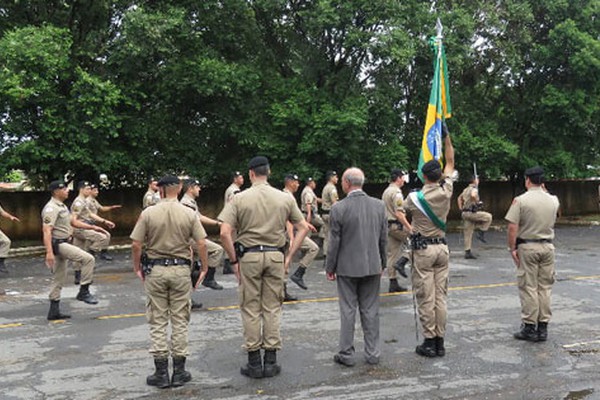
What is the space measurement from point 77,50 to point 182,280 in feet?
44.0

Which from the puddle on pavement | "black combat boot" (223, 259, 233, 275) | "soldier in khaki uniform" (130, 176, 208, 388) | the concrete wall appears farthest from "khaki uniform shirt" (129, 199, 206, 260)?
the concrete wall

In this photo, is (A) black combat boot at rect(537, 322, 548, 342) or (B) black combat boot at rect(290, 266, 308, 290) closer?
(A) black combat boot at rect(537, 322, 548, 342)

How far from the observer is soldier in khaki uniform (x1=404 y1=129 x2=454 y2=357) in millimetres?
6840

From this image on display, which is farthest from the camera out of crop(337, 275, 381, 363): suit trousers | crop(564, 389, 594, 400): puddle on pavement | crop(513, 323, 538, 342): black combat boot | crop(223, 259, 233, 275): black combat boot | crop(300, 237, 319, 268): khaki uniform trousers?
crop(223, 259, 233, 275): black combat boot

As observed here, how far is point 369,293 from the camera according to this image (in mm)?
6730

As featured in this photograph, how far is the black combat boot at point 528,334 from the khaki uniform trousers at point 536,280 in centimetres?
6

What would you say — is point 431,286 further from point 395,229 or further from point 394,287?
point 395,229

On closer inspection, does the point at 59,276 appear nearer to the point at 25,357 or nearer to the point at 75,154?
the point at 25,357

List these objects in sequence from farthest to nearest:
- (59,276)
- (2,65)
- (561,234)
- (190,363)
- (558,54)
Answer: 1. (558,54)
2. (561,234)
3. (2,65)
4. (59,276)
5. (190,363)

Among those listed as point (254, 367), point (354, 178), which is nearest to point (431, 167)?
point (354, 178)

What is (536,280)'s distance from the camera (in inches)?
296

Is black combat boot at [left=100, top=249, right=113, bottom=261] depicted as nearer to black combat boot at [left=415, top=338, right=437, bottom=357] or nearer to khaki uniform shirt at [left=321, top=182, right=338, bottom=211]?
khaki uniform shirt at [left=321, top=182, right=338, bottom=211]

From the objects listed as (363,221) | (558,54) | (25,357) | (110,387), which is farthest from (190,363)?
(558,54)

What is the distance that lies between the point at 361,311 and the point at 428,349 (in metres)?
0.83
